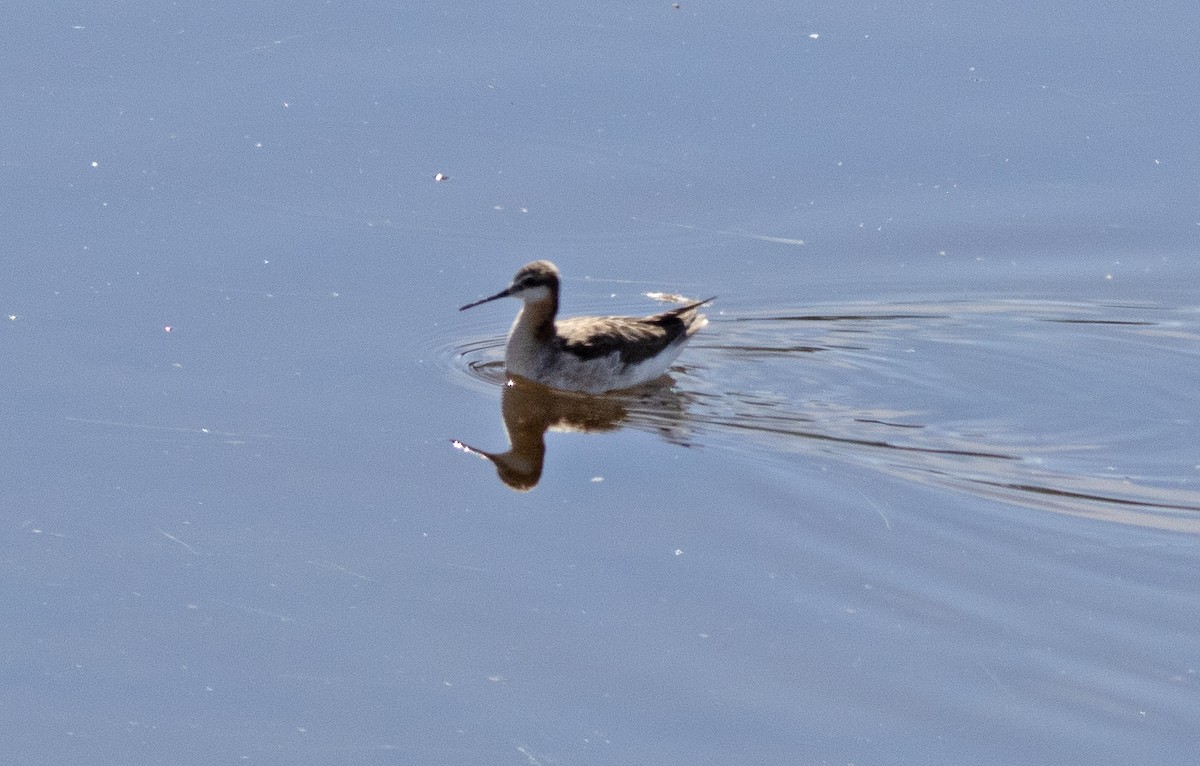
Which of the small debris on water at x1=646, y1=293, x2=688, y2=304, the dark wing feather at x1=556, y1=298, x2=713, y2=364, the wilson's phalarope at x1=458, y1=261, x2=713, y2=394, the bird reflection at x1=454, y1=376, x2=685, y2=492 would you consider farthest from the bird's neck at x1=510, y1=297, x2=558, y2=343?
the small debris on water at x1=646, y1=293, x2=688, y2=304

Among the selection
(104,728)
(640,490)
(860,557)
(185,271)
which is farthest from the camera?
(185,271)

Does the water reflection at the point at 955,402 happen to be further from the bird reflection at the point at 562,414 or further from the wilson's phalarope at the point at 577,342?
the wilson's phalarope at the point at 577,342

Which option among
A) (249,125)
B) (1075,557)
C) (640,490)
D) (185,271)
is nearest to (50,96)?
(249,125)

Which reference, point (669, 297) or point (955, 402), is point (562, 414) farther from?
point (955, 402)

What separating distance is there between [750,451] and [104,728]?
426 cm

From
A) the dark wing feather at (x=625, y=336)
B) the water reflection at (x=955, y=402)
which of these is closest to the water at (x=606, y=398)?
the water reflection at (x=955, y=402)

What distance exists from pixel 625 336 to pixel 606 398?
0.48 meters

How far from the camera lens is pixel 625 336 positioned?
1202 cm

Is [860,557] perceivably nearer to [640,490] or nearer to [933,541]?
[933,541]

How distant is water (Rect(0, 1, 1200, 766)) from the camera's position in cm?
820

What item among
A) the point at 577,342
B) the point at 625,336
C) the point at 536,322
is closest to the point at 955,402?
the point at 625,336

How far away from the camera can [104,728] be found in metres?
7.86

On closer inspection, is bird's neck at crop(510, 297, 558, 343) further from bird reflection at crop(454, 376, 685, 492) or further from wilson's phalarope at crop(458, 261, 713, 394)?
bird reflection at crop(454, 376, 685, 492)

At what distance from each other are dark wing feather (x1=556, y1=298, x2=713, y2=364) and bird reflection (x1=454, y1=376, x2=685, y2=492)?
29 centimetres
